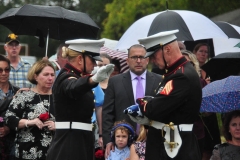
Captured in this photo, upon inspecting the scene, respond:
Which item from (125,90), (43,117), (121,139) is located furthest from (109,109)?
(43,117)

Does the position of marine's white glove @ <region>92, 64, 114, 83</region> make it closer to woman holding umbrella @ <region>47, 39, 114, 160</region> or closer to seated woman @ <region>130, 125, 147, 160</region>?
woman holding umbrella @ <region>47, 39, 114, 160</region>

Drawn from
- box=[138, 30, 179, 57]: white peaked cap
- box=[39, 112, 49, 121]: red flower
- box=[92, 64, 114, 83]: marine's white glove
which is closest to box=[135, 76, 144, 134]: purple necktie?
box=[39, 112, 49, 121]: red flower

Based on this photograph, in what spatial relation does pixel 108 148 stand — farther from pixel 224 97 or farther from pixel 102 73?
pixel 102 73

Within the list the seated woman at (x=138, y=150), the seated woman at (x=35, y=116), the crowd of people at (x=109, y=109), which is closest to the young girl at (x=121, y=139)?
the crowd of people at (x=109, y=109)

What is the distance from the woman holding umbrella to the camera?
7430 millimetres

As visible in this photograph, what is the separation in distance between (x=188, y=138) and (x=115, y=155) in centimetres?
220

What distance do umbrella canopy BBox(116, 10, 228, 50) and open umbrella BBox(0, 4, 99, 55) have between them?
1.90ft

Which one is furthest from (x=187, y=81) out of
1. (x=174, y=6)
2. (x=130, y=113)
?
(x=174, y=6)

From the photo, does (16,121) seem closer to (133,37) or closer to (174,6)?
(133,37)

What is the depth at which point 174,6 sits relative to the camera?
21000mm

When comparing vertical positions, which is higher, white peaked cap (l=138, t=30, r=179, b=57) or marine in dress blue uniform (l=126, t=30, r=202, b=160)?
white peaked cap (l=138, t=30, r=179, b=57)

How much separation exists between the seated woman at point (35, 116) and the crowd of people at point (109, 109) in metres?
0.01

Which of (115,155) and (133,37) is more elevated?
(133,37)

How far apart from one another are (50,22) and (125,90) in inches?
64.2
